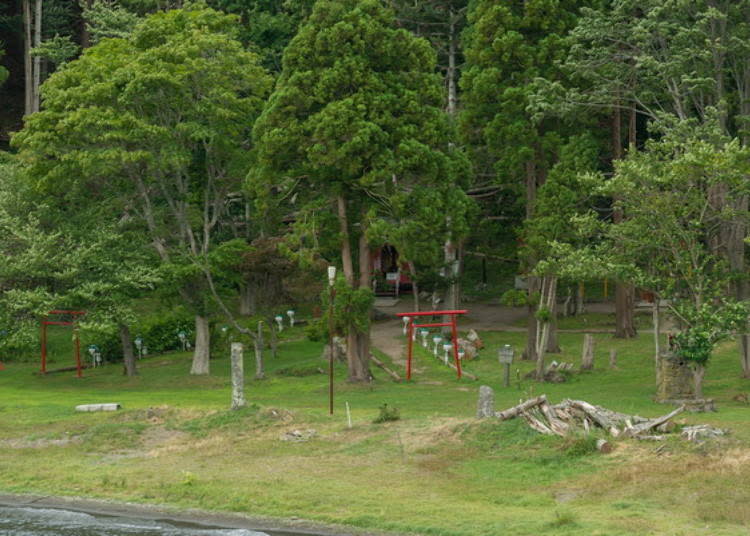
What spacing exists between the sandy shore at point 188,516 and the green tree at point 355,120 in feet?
52.1

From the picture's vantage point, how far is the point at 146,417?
30641mm

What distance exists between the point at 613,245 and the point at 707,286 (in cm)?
425

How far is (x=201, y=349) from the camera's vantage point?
147ft

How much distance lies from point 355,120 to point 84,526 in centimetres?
1852

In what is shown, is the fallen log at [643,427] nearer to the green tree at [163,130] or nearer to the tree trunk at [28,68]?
the green tree at [163,130]

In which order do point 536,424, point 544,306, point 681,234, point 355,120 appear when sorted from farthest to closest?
point 544,306
point 355,120
point 681,234
point 536,424

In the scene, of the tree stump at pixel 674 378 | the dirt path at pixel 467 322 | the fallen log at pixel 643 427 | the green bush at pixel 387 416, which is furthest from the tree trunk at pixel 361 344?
the fallen log at pixel 643 427

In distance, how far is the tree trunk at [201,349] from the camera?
44844mm

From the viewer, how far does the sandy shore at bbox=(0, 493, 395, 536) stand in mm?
21081

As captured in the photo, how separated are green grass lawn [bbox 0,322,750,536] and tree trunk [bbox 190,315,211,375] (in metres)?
7.67

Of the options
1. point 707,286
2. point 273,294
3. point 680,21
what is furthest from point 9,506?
point 680,21

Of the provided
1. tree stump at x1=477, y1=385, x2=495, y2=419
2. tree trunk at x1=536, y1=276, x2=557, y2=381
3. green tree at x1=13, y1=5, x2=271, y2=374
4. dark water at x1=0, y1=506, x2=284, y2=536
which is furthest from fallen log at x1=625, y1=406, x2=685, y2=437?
green tree at x1=13, y1=5, x2=271, y2=374

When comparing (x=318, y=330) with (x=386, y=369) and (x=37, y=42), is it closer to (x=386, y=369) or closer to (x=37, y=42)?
(x=386, y=369)

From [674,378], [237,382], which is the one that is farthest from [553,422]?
[237,382]
